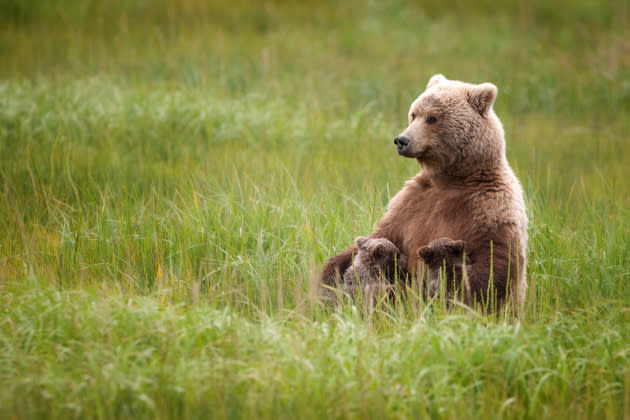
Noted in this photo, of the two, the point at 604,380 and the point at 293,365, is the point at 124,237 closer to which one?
the point at 293,365

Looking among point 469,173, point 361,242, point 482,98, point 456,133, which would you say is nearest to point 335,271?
point 361,242

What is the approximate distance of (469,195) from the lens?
3637mm

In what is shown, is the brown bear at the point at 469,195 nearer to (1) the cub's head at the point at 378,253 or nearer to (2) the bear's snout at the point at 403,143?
(2) the bear's snout at the point at 403,143

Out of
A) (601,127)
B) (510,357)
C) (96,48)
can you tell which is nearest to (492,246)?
(510,357)

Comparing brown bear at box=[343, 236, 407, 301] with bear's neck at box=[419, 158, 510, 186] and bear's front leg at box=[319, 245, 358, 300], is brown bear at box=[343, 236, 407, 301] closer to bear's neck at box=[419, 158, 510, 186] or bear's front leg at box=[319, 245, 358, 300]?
bear's front leg at box=[319, 245, 358, 300]

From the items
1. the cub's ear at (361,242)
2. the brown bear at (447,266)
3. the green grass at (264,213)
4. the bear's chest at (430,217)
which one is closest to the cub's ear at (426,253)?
the brown bear at (447,266)

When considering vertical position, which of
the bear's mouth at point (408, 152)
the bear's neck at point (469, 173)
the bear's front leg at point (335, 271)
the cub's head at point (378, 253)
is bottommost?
the bear's front leg at point (335, 271)

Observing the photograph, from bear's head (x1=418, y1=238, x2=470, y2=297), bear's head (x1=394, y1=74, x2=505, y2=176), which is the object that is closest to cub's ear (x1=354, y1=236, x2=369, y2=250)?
bear's head (x1=418, y1=238, x2=470, y2=297)

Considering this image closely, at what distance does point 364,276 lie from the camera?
3.76m

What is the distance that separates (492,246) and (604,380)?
2.81 ft

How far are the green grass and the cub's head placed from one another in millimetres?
314

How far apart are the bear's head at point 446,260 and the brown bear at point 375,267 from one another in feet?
0.85

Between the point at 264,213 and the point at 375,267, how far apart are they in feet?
4.82

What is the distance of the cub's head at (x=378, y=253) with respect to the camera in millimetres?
3705
